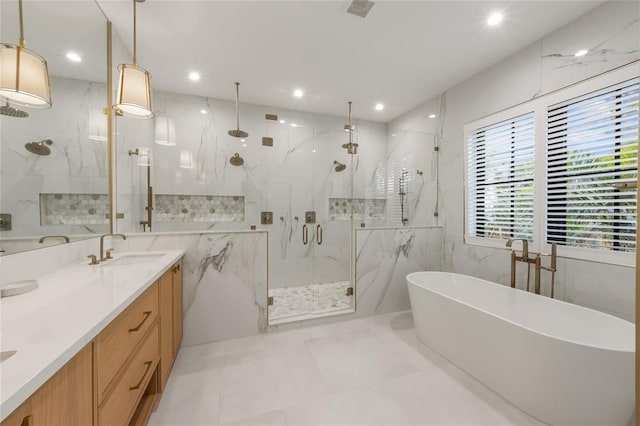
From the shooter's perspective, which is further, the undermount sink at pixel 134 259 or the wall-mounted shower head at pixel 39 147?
the undermount sink at pixel 134 259

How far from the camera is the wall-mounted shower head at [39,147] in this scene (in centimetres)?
122

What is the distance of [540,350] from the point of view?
1430 millimetres

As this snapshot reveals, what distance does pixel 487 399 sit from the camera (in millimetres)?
1650

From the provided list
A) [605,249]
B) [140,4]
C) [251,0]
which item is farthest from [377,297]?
[140,4]

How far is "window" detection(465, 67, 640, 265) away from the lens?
1.75 metres

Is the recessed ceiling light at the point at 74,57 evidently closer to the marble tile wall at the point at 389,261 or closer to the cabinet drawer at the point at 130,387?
the cabinet drawer at the point at 130,387

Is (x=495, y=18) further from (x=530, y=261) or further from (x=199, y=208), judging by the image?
(x=199, y=208)

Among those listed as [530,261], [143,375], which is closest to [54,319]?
[143,375]

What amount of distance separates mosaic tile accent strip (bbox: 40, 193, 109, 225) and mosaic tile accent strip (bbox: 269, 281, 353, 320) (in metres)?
1.78

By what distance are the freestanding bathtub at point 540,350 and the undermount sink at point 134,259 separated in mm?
2304

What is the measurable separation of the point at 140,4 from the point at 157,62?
786 millimetres

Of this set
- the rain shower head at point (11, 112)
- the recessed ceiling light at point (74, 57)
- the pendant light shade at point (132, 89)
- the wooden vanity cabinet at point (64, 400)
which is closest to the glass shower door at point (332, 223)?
the pendant light shade at point (132, 89)

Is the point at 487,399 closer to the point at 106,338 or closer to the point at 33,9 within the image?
the point at 106,338

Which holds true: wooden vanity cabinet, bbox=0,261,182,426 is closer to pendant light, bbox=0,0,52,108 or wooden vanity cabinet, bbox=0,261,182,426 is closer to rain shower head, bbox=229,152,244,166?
pendant light, bbox=0,0,52,108
